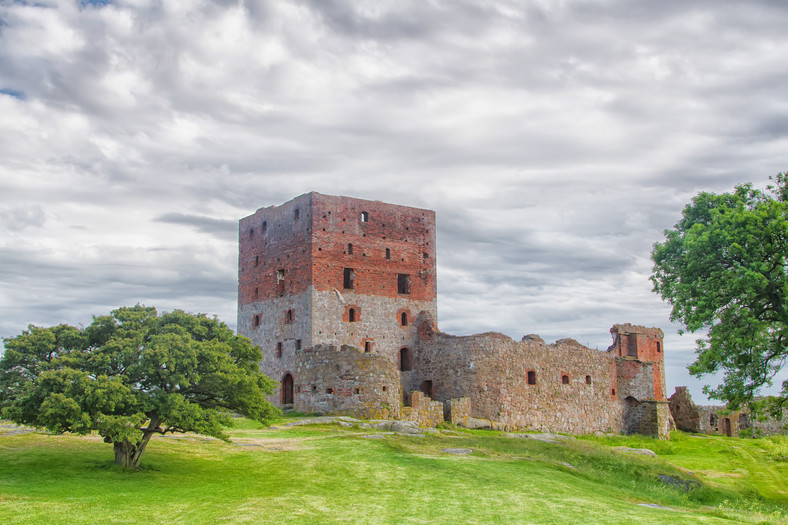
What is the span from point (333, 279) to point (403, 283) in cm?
532

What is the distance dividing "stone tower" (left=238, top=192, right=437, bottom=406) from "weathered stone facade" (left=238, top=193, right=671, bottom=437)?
0.22 feet

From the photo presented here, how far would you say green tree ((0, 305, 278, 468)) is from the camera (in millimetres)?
18000

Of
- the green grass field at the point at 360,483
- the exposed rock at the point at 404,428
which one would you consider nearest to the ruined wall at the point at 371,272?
the exposed rock at the point at 404,428

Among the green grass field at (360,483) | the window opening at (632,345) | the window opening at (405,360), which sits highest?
the window opening at (632,345)

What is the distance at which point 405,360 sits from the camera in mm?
44031

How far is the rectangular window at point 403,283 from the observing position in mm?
45250

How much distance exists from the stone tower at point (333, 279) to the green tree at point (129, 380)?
1939 centimetres

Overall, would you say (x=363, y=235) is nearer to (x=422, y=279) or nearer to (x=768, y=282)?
(x=422, y=279)

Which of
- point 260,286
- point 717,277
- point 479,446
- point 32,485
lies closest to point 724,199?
point 717,277

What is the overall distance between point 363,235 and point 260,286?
7258 millimetres

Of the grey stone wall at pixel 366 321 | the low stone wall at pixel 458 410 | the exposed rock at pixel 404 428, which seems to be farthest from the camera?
the grey stone wall at pixel 366 321

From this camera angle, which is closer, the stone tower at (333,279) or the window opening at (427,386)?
the stone tower at (333,279)

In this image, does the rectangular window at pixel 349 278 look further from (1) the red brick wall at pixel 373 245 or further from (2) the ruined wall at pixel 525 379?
(2) the ruined wall at pixel 525 379

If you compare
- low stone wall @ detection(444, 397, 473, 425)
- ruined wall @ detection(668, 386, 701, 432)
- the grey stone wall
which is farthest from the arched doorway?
ruined wall @ detection(668, 386, 701, 432)
